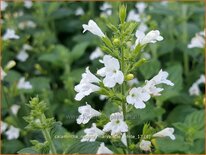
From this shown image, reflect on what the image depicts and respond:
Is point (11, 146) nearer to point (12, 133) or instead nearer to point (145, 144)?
point (12, 133)

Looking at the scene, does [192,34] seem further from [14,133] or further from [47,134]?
[47,134]

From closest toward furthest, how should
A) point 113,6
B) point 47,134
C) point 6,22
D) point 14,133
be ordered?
point 47,134, point 14,133, point 113,6, point 6,22

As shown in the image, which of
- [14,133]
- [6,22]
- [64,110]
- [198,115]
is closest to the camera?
[198,115]

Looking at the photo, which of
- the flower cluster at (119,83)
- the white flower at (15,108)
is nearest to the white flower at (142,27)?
the white flower at (15,108)

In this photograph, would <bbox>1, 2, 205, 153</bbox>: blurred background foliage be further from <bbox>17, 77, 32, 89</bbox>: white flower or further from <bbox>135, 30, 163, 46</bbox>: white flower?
<bbox>135, 30, 163, 46</bbox>: white flower

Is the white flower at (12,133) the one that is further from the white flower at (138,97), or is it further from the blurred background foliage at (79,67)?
the white flower at (138,97)

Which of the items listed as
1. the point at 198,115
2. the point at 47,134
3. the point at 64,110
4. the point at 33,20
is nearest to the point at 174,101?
the point at 198,115

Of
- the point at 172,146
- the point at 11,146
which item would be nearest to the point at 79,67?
the point at 11,146
